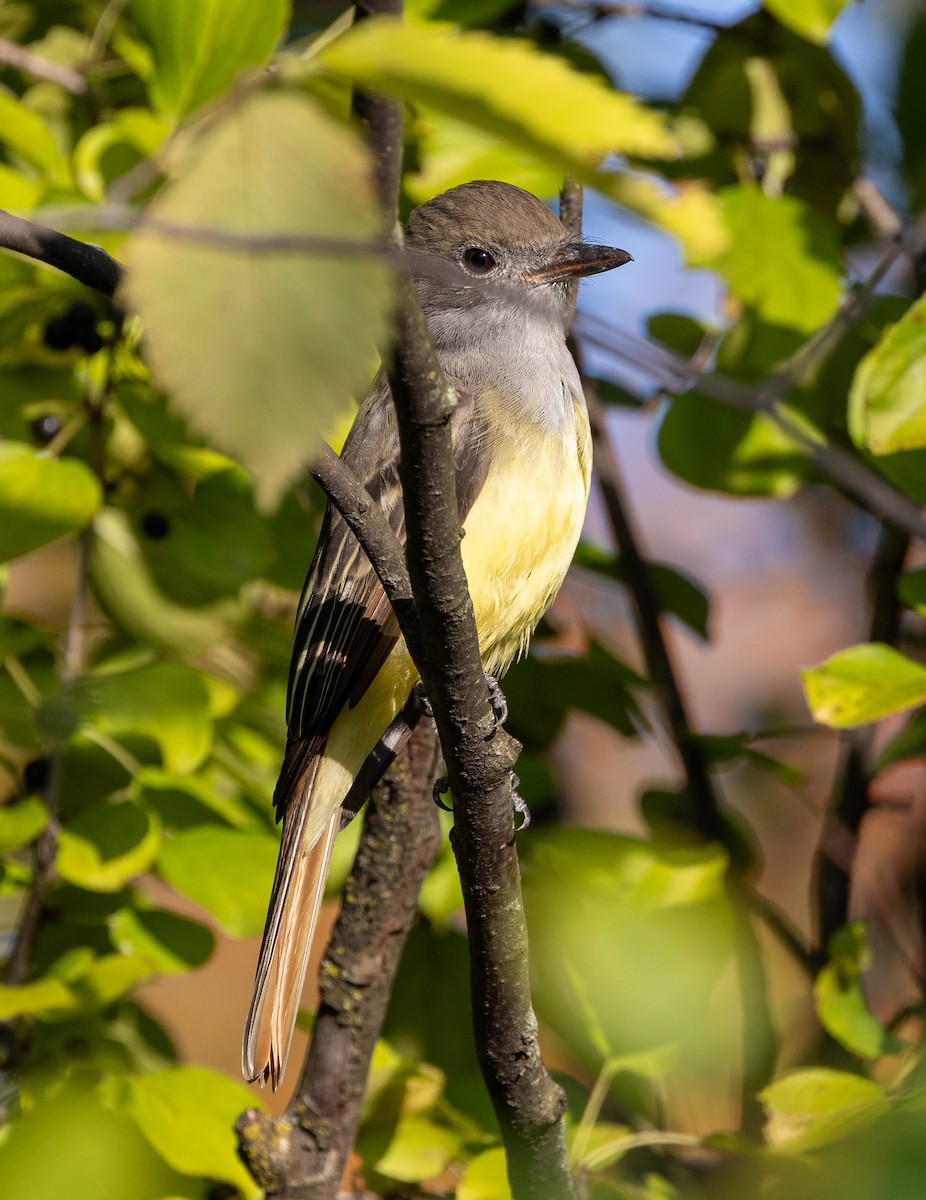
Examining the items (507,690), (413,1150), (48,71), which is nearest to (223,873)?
(413,1150)

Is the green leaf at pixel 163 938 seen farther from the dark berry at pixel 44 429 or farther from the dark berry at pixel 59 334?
the dark berry at pixel 59 334

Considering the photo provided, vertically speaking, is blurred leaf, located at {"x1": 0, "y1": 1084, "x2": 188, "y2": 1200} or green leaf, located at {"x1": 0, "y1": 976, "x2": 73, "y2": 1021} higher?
green leaf, located at {"x1": 0, "y1": 976, "x2": 73, "y2": 1021}

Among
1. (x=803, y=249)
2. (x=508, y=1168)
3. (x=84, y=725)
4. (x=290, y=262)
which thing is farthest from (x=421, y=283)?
(x=290, y=262)

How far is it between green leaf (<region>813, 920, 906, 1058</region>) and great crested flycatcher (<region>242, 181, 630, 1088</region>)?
0.93m

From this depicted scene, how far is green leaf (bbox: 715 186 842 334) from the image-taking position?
2887 mm

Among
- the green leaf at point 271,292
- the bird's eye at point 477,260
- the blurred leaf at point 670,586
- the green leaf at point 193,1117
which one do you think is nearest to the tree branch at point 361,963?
the green leaf at point 193,1117

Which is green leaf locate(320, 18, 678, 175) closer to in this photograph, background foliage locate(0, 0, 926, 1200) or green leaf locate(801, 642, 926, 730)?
background foliage locate(0, 0, 926, 1200)

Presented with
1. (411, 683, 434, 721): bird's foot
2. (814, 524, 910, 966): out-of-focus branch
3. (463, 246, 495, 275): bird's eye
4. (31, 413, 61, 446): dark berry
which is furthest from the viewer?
(814, 524, 910, 966): out-of-focus branch

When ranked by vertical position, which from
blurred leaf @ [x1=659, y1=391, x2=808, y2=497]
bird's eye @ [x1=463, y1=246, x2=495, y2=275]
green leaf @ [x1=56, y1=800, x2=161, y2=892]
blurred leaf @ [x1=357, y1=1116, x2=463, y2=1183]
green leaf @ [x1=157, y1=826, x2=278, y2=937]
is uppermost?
bird's eye @ [x1=463, y1=246, x2=495, y2=275]

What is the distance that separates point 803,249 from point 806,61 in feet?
2.60

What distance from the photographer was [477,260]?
3303 mm

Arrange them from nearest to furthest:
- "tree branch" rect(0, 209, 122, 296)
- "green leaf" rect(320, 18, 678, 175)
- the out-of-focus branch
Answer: "green leaf" rect(320, 18, 678, 175)
"tree branch" rect(0, 209, 122, 296)
the out-of-focus branch

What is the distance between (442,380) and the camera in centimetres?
135

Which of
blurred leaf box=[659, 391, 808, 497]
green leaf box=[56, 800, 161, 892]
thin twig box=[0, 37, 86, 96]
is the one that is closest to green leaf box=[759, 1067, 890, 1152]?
green leaf box=[56, 800, 161, 892]
